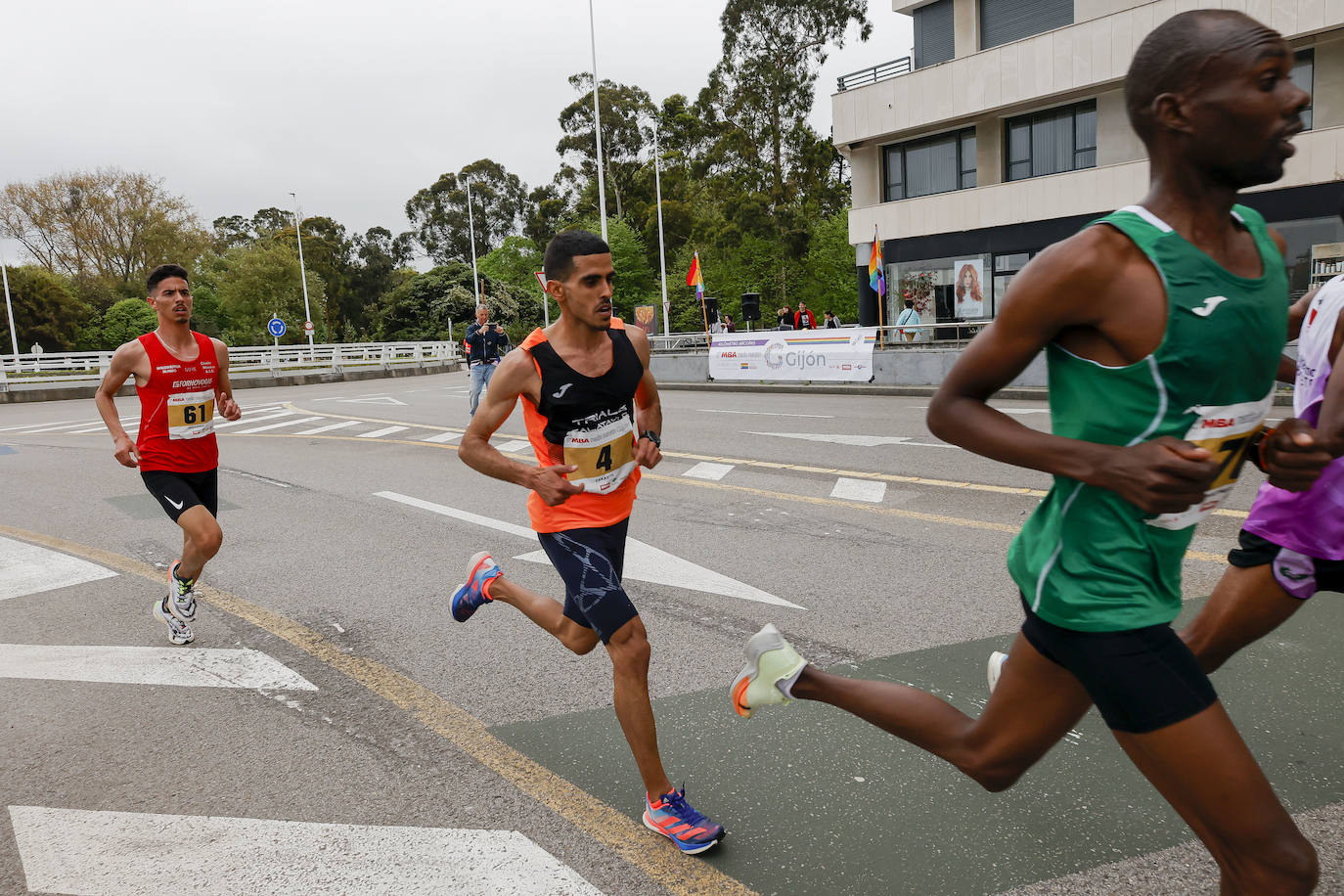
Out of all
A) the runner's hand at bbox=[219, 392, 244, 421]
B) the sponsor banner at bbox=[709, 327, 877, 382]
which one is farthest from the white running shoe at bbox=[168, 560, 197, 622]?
the sponsor banner at bbox=[709, 327, 877, 382]

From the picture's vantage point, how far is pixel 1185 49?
5.67 feet

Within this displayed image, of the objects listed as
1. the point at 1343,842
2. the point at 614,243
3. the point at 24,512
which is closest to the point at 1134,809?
the point at 1343,842

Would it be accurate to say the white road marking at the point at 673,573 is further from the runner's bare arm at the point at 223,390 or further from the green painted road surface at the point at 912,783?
the runner's bare arm at the point at 223,390

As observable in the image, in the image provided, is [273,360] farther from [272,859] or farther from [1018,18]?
[272,859]

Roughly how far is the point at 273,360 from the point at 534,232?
120 feet

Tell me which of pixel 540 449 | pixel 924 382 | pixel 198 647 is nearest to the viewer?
pixel 540 449

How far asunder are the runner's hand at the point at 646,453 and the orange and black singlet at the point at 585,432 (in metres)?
0.03

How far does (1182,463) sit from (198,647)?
15.6ft

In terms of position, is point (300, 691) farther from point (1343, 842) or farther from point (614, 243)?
point (614, 243)

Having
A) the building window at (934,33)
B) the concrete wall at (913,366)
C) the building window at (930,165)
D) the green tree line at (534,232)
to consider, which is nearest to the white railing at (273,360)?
the green tree line at (534,232)

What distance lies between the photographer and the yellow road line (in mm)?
2684

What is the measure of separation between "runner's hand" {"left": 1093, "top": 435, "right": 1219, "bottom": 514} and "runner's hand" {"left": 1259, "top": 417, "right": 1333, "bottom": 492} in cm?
24

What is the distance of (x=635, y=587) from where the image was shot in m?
5.62

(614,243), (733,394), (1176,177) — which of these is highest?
(614,243)
